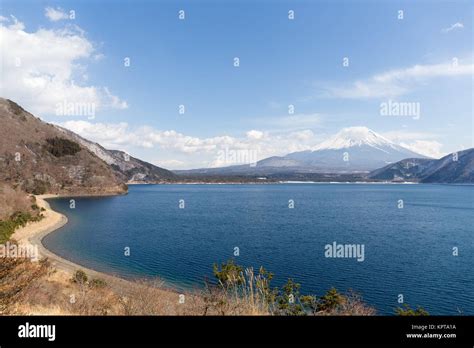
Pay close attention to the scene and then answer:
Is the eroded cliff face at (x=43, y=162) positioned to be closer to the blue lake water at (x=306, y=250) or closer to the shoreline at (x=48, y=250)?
the shoreline at (x=48, y=250)

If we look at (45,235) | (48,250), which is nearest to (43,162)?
(45,235)

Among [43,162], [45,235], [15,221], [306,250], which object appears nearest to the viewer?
[306,250]

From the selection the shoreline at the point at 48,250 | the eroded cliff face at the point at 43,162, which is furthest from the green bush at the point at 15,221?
the eroded cliff face at the point at 43,162

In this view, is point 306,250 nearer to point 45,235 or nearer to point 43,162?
point 45,235

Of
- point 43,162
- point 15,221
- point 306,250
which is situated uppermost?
point 43,162

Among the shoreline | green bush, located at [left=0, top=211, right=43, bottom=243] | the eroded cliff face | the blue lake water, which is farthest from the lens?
the eroded cliff face

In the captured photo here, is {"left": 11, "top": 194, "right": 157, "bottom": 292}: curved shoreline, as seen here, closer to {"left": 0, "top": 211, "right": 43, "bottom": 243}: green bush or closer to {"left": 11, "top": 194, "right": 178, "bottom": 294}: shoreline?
{"left": 11, "top": 194, "right": 178, "bottom": 294}: shoreline

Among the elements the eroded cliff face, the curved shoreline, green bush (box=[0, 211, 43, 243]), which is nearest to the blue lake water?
the curved shoreline
